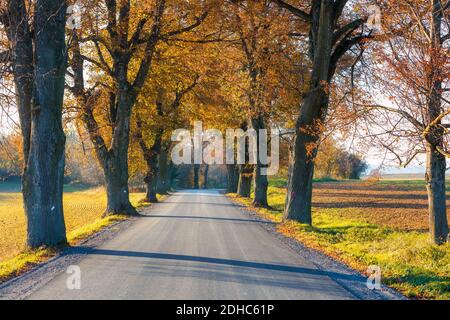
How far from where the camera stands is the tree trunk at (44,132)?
1247cm

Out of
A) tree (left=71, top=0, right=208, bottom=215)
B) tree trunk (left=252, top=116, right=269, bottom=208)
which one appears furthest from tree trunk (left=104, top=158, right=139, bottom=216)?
tree trunk (left=252, top=116, right=269, bottom=208)

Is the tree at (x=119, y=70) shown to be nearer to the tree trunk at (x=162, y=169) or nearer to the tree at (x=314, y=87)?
the tree at (x=314, y=87)

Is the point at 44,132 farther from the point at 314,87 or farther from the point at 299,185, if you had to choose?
the point at 299,185

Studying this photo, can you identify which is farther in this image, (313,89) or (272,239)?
(313,89)

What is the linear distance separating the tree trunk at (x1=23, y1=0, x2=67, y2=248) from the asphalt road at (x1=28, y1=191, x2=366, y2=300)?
1.44 m

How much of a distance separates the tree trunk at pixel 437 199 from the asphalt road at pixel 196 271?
14.6ft

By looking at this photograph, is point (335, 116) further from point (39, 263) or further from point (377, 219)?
point (377, 219)

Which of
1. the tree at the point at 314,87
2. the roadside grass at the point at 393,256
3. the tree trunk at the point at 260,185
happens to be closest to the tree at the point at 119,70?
the tree at the point at 314,87

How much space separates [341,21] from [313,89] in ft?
16.5

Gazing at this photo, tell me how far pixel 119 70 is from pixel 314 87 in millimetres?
9052

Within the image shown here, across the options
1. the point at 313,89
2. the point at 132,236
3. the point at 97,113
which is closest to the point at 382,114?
the point at 313,89

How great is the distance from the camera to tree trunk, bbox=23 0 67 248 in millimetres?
12469

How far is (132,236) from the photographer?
1523 centimetres

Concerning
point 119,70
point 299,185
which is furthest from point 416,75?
point 119,70
